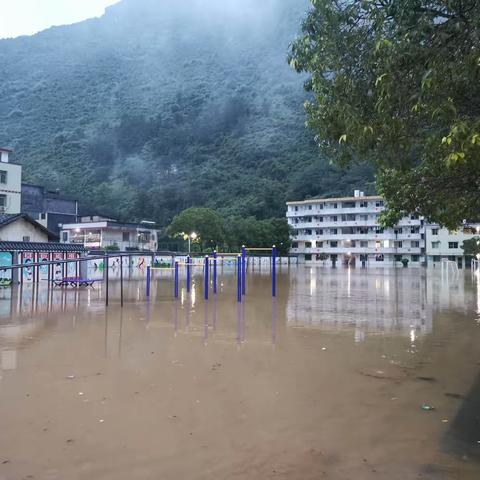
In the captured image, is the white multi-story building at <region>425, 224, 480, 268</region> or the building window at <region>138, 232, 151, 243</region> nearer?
the building window at <region>138, 232, 151, 243</region>

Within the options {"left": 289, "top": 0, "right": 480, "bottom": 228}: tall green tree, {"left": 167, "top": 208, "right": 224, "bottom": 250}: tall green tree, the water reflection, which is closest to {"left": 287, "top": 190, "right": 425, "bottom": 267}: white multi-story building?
{"left": 167, "top": 208, "right": 224, "bottom": 250}: tall green tree

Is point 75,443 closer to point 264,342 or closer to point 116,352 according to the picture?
point 116,352

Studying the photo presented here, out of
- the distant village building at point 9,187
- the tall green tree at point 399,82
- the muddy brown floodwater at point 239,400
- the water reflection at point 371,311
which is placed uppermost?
the distant village building at point 9,187

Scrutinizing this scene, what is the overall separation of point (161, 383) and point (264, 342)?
13.4ft

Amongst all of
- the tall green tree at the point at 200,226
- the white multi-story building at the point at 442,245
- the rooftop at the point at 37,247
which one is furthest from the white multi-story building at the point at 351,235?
the rooftop at the point at 37,247

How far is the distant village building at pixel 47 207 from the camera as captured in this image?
7194 cm

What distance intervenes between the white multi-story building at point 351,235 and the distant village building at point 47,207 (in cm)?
4602

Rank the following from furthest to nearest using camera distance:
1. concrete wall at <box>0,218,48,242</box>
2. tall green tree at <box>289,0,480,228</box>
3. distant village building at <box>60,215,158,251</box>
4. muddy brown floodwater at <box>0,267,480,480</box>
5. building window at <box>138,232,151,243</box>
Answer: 1. building window at <box>138,232,151,243</box>
2. distant village building at <box>60,215,158,251</box>
3. concrete wall at <box>0,218,48,242</box>
4. tall green tree at <box>289,0,480,228</box>
5. muddy brown floodwater at <box>0,267,480,480</box>

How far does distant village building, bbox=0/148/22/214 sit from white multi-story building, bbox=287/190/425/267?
212ft

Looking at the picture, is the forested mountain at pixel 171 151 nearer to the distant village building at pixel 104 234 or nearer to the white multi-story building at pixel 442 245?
the white multi-story building at pixel 442 245

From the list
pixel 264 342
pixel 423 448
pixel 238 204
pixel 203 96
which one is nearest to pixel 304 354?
pixel 264 342

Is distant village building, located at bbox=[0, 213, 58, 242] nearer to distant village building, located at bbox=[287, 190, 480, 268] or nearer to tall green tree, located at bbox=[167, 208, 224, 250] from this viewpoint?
tall green tree, located at bbox=[167, 208, 224, 250]

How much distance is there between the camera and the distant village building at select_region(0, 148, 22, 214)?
1727 inches

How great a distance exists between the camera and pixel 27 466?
16.8 feet
